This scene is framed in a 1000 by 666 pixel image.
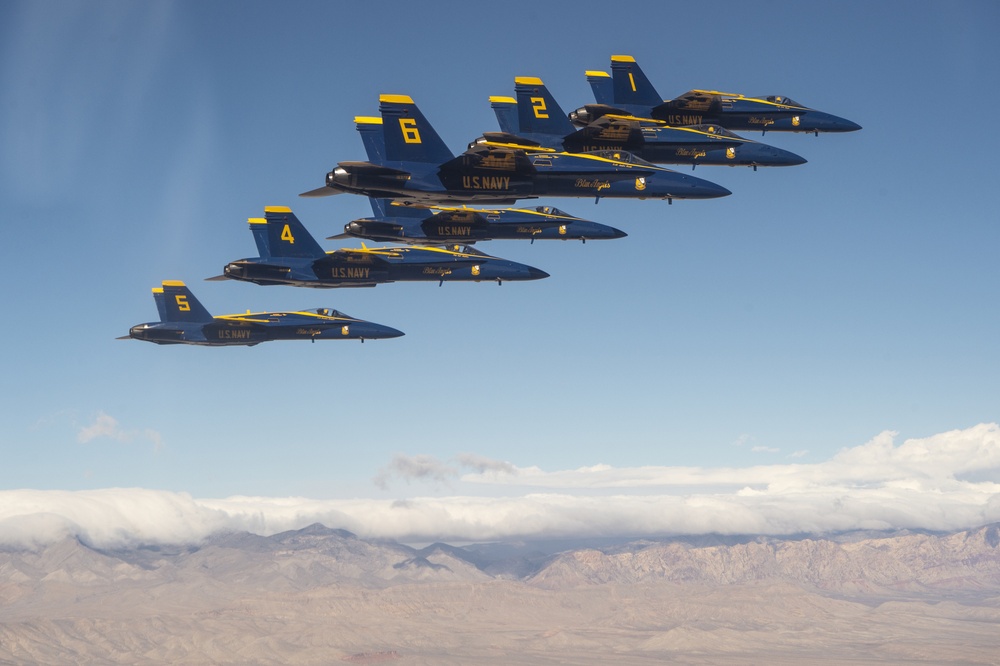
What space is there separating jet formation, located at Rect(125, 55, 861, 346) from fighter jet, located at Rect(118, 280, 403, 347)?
18 centimetres

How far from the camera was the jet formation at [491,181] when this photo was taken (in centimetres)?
9162

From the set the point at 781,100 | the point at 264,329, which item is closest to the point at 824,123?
the point at 781,100

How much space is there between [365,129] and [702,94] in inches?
1327

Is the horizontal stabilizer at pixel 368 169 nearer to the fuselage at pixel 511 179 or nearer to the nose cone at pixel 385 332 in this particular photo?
the fuselage at pixel 511 179

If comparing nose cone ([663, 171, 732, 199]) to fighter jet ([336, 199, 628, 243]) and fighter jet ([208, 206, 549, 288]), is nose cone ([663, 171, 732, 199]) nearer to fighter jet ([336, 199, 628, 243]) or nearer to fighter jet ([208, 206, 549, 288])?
fighter jet ([336, 199, 628, 243])

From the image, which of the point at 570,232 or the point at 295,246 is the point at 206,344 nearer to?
the point at 295,246

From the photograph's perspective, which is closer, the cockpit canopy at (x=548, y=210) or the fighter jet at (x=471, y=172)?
the fighter jet at (x=471, y=172)

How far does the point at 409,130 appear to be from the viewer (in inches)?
3703

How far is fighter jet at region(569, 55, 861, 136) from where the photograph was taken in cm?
10494

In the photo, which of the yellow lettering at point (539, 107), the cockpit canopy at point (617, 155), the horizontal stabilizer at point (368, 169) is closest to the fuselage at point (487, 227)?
the yellow lettering at point (539, 107)

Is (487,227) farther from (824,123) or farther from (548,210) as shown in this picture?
(824,123)

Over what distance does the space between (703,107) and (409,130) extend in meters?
30.9

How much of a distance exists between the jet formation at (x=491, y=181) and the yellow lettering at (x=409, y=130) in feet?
0.30

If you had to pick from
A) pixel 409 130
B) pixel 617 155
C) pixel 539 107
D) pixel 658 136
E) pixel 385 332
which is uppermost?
pixel 539 107
